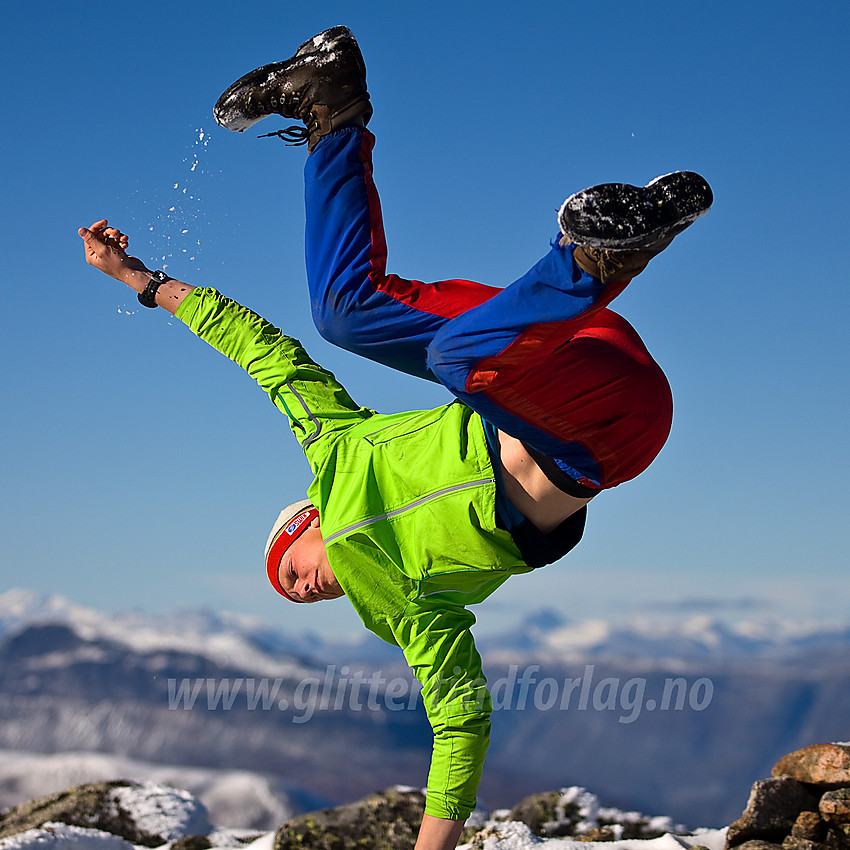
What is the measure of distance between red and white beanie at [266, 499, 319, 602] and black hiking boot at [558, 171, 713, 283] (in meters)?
1.76

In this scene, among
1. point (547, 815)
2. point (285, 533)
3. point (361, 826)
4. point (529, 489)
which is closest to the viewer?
point (529, 489)

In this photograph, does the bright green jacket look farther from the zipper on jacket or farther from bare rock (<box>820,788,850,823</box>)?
bare rock (<box>820,788,850,823</box>)

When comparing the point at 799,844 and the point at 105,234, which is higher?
the point at 105,234

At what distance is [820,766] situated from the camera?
13.8 ft

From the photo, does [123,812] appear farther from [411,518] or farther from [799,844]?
[411,518]

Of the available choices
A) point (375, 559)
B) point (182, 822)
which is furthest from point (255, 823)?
point (375, 559)

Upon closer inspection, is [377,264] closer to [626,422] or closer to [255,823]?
[626,422]

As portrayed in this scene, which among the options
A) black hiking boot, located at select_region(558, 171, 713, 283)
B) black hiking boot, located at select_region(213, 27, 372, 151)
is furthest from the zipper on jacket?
black hiking boot, located at select_region(213, 27, 372, 151)

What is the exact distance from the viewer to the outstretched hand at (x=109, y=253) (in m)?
3.27

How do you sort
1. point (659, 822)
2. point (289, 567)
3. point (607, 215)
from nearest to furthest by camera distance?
point (607, 215)
point (289, 567)
point (659, 822)

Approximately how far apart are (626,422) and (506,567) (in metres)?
0.67

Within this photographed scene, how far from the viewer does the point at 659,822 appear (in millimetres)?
5094

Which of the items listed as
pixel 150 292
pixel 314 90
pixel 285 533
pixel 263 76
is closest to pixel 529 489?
pixel 285 533

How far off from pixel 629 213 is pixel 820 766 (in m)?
3.44
